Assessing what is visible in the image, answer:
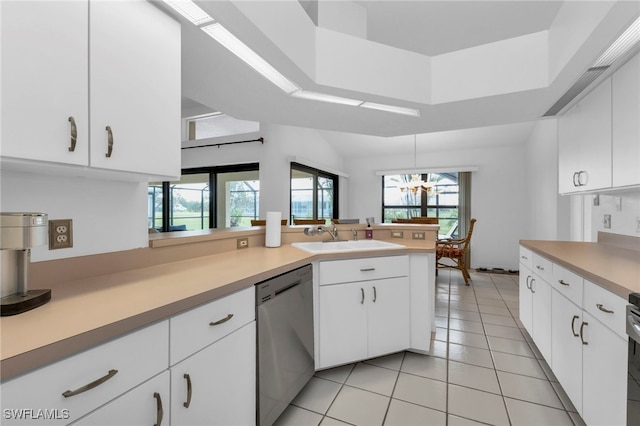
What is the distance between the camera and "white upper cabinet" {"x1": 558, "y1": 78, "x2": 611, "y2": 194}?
1.76 meters

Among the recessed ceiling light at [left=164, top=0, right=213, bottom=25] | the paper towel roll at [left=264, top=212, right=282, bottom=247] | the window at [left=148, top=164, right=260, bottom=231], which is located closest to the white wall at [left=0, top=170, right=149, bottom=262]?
the recessed ceiling light at [left=164, top=0, right=213, bottom=25]

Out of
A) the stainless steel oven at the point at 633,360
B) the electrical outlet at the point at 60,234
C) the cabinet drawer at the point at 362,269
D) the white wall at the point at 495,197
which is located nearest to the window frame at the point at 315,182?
the white wall at the point at 495,197

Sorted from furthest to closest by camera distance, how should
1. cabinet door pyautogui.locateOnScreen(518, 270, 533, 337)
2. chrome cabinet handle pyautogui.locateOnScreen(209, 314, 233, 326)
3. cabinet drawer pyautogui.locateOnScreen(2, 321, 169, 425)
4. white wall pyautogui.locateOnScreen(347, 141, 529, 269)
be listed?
white wall pyautogui.locateOnScreen(347, 141, 529, 269) → cabinet door pyautogui.locateOnScreen(518, 270, 533, 337) → chrome cabinet handle pyautogui.locateOnScreen(209, 314, 233, 326) → cabinet drawer pyautogui.locateOnScreen(2, 321, 169, 425)

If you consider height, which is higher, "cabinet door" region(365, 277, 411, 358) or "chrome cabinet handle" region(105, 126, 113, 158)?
"chrome cabinet handle" region(105, 126, 113, 158)

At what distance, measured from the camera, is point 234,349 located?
3.91 ft

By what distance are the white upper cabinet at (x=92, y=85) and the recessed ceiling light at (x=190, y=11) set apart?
2.6 inches

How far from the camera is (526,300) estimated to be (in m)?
2.39

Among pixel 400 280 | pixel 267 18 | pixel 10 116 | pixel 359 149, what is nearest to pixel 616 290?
pixel 400 280

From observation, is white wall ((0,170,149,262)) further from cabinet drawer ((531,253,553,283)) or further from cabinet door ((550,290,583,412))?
cabinet drawer ((531,253,553,283))

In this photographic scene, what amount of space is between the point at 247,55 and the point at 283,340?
5.20 ft

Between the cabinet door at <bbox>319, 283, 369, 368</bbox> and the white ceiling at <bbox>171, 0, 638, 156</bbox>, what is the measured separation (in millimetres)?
1400

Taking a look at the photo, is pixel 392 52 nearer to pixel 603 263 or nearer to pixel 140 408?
pixel 603 263

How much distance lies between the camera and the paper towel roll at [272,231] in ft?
7.49

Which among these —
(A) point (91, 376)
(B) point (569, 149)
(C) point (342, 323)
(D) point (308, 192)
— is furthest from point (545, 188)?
(A) point (91, 376)
